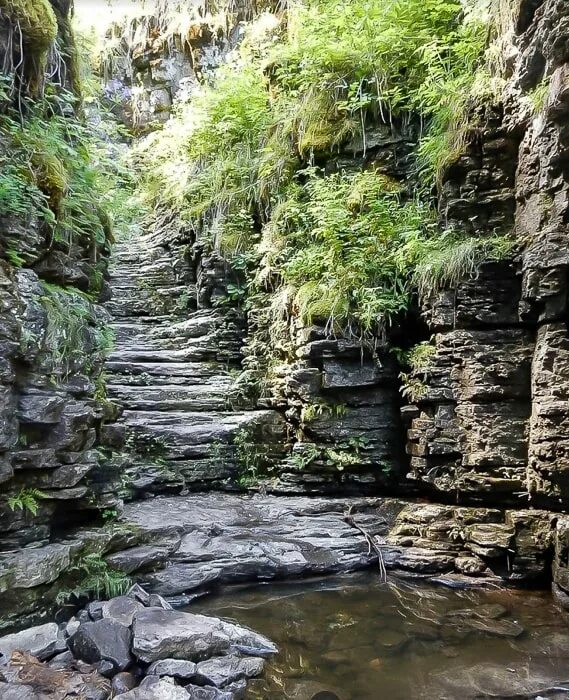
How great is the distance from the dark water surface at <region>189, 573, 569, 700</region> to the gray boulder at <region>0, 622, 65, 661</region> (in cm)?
136

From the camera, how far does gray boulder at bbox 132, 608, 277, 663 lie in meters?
3.81

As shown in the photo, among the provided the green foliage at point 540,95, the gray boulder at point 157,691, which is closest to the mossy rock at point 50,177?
the gray boulder at point 157,691

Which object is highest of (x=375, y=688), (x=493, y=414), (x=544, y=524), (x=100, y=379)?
(x=100, y=379)

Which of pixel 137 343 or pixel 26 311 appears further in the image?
pixel 137 343

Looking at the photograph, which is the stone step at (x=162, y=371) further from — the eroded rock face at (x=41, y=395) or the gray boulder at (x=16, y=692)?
the gray boulder at (x=16, y=692)

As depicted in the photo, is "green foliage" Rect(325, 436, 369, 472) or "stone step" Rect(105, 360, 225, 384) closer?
"green foliage" Rect(325, 436, 369, 472)

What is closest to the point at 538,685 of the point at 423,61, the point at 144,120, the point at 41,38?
the point at 41,38

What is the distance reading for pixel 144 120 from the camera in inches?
679

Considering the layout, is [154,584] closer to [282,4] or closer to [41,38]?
[41,38]

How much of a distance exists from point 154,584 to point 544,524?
410 cm

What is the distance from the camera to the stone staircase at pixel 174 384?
24.8 feet

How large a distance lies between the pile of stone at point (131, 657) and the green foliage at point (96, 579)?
0.27 meters

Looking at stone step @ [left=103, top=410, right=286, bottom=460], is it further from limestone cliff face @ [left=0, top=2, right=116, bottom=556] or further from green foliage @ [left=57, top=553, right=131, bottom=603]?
green foliage @ [left=57, top=553, right=131, bottom=603]

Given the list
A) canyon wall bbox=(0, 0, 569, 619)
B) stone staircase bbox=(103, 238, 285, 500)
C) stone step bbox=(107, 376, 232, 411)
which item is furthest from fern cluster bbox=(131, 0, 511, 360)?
stone staircase bbox=(103, 238, 285, 500)
